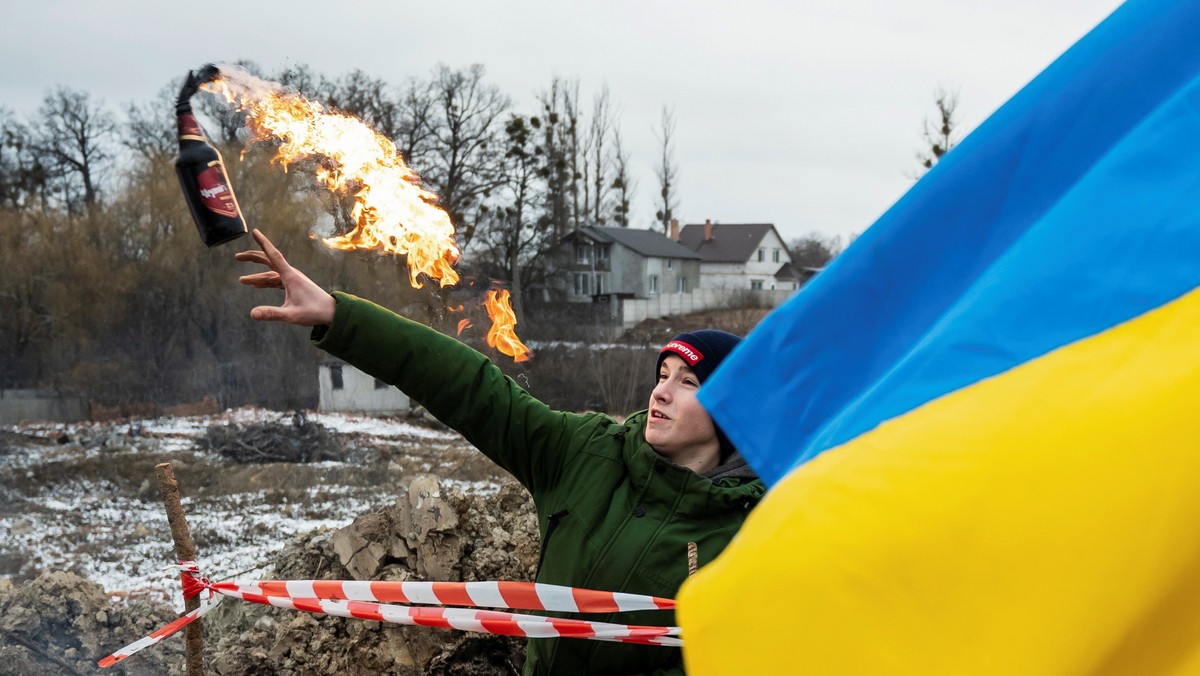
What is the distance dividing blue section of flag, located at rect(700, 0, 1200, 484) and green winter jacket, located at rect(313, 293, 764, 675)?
39.7 inches

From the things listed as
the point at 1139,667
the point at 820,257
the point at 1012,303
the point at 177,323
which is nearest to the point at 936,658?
the point at 1139,667

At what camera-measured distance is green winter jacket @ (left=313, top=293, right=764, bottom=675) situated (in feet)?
10.2

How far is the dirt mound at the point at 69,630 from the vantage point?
6.43 metres

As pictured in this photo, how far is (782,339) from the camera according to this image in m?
2.08

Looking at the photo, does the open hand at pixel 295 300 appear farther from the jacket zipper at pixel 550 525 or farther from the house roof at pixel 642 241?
the house roof at pixel 642 241

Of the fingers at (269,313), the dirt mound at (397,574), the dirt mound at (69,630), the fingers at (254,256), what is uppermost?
the fingers at (254,256)

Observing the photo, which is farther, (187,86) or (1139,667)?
(187,86)

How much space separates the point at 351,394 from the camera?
3058 centimetres

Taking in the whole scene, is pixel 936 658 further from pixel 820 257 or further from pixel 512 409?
pixel 820 257

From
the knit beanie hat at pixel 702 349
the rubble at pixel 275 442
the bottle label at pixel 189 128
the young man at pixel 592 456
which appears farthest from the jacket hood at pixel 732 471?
the rubble at pixel 275 442

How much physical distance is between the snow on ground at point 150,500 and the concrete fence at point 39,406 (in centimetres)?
105

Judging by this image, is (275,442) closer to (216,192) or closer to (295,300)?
(216,192)

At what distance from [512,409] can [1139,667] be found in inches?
87.7

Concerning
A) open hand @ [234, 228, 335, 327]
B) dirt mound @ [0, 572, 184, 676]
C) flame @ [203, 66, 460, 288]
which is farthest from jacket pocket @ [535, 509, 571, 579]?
dirt mound @ [0, 572, 184, 676]
